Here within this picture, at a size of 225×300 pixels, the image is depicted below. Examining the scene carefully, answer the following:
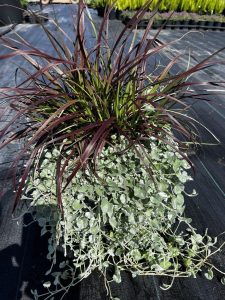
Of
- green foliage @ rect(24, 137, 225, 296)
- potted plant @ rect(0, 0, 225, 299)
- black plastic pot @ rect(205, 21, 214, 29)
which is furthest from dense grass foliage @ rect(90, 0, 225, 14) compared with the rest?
green foliage @ rect(24, 137, 225, 296)

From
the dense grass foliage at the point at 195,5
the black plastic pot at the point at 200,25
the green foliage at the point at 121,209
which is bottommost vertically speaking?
the black plastic pot at the point at 200,25

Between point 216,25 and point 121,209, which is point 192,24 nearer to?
point 216,25

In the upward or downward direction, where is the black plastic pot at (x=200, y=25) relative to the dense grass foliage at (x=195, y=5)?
downward

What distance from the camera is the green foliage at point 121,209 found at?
3.50ft

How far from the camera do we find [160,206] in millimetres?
1137

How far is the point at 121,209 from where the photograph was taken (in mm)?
1100

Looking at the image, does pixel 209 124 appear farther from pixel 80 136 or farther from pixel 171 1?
pixel 171 1

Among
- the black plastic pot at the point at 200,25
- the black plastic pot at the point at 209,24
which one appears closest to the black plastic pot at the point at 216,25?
the black plastic pot at the point at 209,24

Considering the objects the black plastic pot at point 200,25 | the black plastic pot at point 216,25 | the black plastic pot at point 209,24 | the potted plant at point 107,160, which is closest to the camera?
the potted plant at point 107,160

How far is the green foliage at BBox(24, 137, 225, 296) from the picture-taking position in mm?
1065

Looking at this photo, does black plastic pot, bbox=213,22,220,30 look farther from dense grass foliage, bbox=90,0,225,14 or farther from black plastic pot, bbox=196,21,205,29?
dense grass foliage, bbox=90,0,225,14

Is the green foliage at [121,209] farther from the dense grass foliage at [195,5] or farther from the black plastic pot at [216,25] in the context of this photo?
the dense grass foliage at [195,5]

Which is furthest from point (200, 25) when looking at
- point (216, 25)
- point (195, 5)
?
point (195, 5)

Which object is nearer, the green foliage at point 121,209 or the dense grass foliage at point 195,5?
the green foliage at point 121,209
